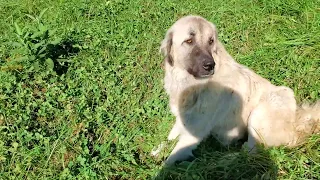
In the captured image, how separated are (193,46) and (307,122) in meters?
1.27

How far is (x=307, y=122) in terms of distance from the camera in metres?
3.66

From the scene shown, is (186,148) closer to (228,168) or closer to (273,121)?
(228,168)

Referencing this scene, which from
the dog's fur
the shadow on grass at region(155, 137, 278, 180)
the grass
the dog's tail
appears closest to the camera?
the shadow on grass at region(155, 137, 278, 180)

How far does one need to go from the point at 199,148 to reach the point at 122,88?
3.76 feet

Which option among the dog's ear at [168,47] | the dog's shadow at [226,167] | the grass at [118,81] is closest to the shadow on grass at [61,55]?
the grass at [118,81]

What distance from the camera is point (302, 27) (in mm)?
5227

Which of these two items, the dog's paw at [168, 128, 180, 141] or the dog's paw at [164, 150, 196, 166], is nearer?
the dog's paw at [164, 150, 196, 166]

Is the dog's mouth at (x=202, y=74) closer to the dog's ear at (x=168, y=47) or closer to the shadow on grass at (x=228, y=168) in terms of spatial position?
the dog's ear at (x=168, y=47)

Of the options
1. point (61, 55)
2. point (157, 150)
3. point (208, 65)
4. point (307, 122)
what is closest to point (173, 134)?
point (157, 150)

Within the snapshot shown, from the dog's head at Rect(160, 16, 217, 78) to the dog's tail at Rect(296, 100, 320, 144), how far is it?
3.07 ft

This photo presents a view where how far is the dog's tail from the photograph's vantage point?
3598 mm

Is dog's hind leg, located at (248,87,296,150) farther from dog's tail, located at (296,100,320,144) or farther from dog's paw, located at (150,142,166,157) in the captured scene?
dog's paw, located at (150,142,166,157)

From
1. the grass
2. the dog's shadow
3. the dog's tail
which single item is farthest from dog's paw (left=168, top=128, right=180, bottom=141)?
the dog's tail

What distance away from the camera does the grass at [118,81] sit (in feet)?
10.9
